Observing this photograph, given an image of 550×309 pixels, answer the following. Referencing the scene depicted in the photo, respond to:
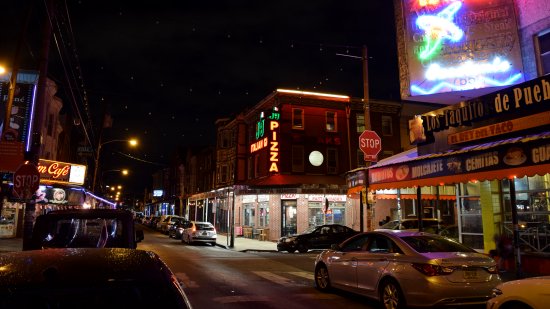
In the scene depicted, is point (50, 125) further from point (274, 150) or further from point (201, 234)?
point (274, 150)

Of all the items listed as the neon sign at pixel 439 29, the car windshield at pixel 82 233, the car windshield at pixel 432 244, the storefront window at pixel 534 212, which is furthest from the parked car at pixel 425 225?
the car windshield at pixel 82 233

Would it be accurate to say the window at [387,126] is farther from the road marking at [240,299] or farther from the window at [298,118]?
the road marking at [240,299]

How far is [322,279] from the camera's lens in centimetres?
1145

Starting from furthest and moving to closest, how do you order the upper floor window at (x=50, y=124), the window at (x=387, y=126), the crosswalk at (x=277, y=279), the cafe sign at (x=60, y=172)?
the window at (x=387, y=126)
the upper floor window at (x=50, y=124)
the cafe sign at (x=60, y=172)
the crosswalk at (x=277, y=279)

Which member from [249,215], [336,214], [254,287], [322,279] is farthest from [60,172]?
[322,279]

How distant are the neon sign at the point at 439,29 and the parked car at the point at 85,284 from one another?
54.3ft

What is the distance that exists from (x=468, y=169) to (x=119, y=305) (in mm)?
10885

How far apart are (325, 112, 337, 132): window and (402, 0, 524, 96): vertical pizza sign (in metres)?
17.5

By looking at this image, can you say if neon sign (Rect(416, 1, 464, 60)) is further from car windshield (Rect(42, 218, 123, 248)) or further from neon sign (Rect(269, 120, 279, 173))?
neon sign (Rect(269, 120, 279, 173))

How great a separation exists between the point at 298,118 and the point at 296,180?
473 cm

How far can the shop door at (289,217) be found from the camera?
→ 33500 mm

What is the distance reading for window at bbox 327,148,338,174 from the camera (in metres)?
35.4

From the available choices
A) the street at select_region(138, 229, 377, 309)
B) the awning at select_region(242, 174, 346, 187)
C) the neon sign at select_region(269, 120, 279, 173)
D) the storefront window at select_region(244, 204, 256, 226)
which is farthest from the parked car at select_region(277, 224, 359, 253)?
the storefront window at select_region(244, 204, 256, 226)

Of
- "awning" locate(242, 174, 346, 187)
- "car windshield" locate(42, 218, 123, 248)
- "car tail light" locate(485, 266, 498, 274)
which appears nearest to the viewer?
"car windshield" locate(42, 218, 123, 248)
